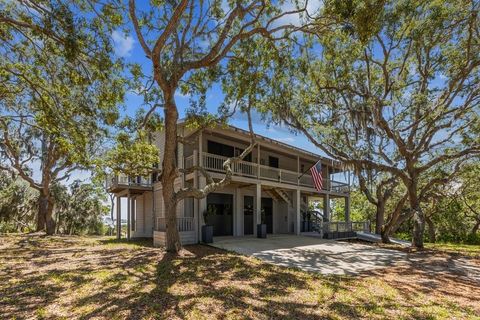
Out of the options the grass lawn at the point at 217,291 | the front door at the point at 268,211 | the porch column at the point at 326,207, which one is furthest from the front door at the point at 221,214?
the porch column at the point at 326,207

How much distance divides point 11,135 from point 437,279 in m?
25.2

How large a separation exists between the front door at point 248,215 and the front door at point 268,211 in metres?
1.45

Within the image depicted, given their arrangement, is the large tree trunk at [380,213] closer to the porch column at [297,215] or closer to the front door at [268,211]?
the porch column at [297,215]

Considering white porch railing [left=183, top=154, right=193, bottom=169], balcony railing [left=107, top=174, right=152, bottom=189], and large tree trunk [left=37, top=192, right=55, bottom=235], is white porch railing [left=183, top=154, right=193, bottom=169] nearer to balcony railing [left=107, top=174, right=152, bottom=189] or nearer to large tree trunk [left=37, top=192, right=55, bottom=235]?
balcony railing [left=107, top=174, right=152, bottom=189]

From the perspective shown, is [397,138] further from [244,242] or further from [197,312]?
[197,312]

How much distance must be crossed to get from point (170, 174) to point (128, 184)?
7578 millimetres

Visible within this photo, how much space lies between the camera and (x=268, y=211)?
66.0 feet

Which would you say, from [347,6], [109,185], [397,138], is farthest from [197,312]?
[109,185]

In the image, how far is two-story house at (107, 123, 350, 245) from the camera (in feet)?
48.2

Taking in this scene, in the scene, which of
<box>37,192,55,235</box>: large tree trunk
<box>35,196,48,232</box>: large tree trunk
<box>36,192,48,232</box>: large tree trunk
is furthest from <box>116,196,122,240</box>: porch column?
<box>35,196,48,232</box>: large tree trunk

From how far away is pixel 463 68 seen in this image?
12586mm

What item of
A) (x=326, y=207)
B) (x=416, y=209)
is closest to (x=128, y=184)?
(x=326, y=207)

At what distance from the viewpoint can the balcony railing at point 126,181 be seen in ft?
55.8

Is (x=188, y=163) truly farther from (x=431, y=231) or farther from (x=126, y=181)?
(x=431, y=231)
